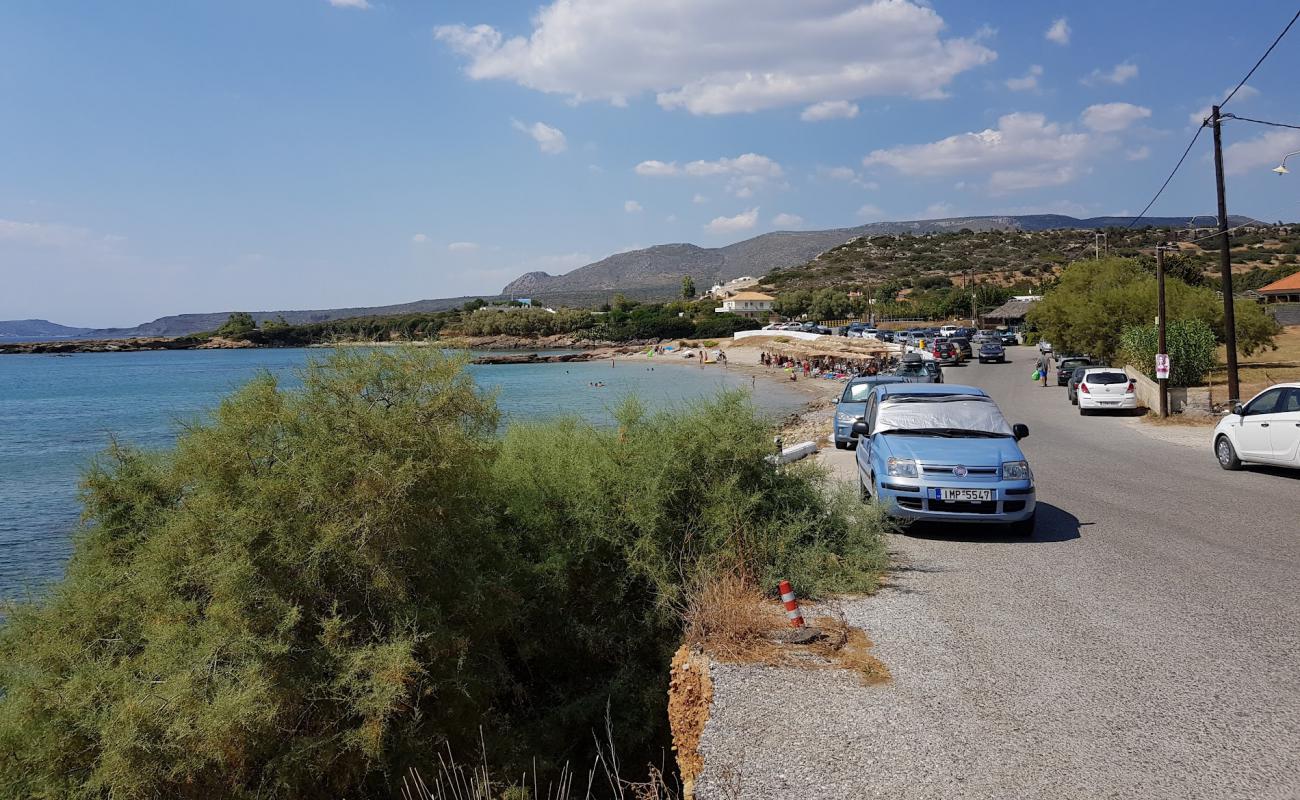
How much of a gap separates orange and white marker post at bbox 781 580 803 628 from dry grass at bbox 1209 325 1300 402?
21.9 meters

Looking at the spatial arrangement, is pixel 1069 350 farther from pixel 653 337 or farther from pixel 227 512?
pixel 653 337

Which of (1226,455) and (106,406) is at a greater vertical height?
(106,406)

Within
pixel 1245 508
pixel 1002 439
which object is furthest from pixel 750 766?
pixel 1245 508

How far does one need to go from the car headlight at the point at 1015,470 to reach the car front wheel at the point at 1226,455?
7.67 m

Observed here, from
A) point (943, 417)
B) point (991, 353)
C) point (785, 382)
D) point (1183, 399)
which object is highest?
point (943, 417)

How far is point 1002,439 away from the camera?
33.4 feet

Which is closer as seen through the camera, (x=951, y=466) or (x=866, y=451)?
(x=951, y=466)

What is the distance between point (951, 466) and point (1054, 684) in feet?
13.5

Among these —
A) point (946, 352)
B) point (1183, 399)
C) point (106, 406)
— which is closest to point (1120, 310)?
point (946, 352)

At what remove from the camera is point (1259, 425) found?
1382cm

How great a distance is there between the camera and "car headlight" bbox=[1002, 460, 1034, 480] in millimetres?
9328

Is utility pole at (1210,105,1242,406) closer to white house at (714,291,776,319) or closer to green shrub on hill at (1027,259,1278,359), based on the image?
green shrub on hill at (1027,259,1278,359)

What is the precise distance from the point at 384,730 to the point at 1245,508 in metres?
11.3

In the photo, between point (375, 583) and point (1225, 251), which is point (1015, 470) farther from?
point (1225, 251)
